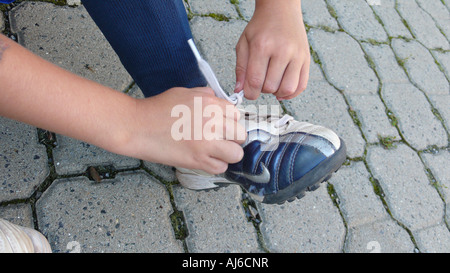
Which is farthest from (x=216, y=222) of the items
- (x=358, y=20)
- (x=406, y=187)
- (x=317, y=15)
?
(x=358, y=20)

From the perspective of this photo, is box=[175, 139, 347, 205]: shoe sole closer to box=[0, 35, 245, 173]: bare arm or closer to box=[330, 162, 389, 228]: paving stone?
box=[0, 35, 245, 173]: bare arm

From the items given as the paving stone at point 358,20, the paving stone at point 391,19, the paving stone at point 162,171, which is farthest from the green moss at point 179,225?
the paving stone at point 391,19

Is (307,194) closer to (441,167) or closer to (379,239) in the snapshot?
(379,239)

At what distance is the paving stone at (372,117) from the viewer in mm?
→ 1457

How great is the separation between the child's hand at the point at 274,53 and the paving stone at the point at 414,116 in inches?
34.7

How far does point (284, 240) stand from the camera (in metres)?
1.13

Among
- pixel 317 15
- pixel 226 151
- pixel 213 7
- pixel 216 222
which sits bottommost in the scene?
pixel 216 222

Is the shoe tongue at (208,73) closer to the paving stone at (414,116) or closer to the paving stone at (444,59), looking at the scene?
→ the paving stone at (414,116)

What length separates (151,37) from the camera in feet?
2.73

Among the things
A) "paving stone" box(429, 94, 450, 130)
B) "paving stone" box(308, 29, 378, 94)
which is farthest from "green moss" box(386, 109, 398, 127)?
"paving stone" box(429, 94, 450, 130)

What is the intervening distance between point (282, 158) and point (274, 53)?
9.9 inches
